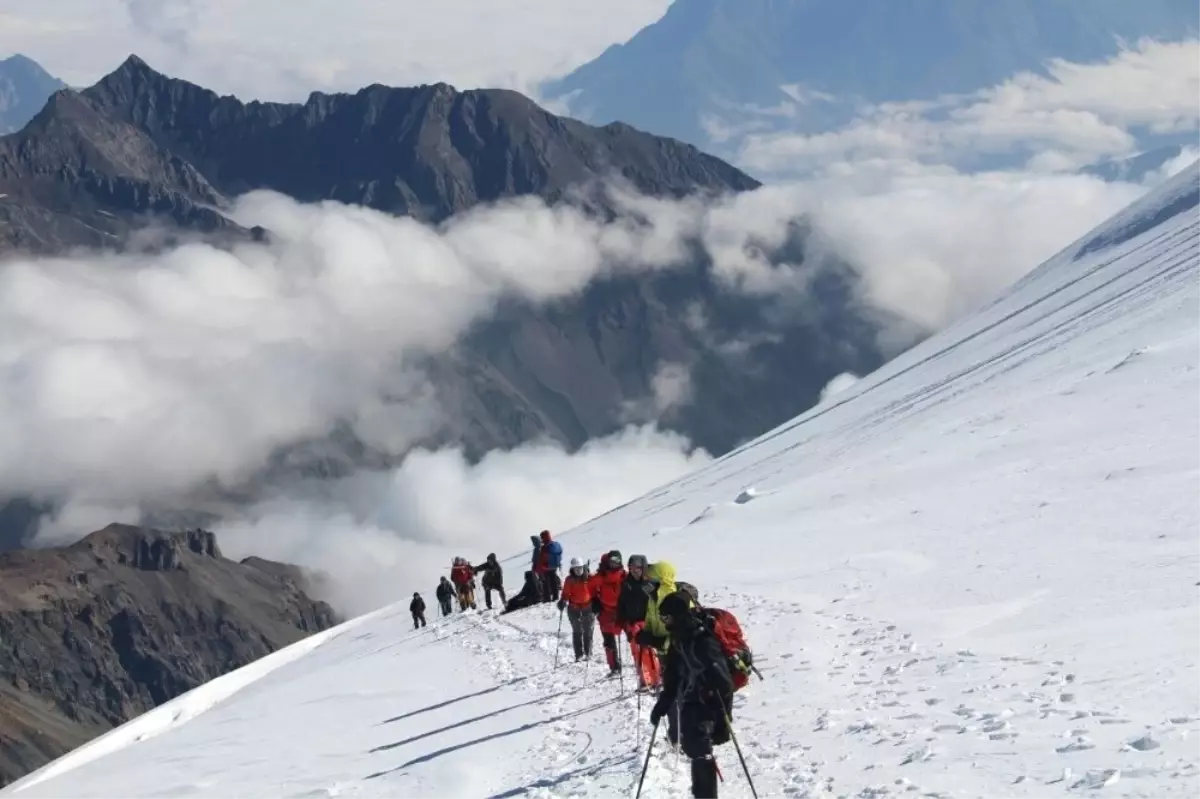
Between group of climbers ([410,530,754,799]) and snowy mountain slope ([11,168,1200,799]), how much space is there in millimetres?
833

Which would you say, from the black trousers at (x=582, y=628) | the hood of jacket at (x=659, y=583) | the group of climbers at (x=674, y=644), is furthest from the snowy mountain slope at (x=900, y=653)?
the hood of jacket at (x=659, y=583)

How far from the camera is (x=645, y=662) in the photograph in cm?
1948

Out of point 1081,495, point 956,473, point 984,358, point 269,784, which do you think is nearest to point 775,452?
point 984,358

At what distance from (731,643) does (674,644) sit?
691mm

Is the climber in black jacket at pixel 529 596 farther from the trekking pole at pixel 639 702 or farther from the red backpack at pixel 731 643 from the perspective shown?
the red backpack at pixel 731 643

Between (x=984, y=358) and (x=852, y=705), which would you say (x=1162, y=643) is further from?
(x=984, y=358)

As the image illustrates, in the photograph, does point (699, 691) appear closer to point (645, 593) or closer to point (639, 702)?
point (645, 593)

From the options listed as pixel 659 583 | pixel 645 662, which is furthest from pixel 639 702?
pixel 645 662

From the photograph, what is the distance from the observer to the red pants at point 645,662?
18500 mm

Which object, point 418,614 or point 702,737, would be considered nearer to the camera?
point 702,737

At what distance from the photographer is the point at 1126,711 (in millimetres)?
12344

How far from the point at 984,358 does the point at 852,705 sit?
156 ft

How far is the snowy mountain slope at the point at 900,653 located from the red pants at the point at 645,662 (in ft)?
1.56

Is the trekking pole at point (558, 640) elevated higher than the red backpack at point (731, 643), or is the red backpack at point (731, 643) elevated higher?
the red backpack at point (731, 643)
